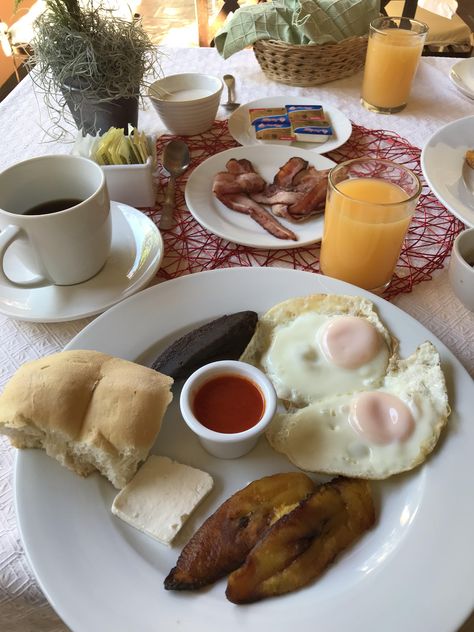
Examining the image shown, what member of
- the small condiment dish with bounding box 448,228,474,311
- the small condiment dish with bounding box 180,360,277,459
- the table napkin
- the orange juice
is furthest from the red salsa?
the table napkin

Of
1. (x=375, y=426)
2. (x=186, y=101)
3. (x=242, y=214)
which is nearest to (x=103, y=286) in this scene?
(x=242, y=214)

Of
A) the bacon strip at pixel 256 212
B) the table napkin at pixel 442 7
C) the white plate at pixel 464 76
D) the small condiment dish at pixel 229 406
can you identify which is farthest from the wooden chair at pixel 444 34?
the small condiment dish at pixel 229 406

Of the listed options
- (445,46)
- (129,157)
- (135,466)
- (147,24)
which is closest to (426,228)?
(129,157)

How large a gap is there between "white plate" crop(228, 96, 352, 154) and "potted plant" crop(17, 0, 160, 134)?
370 millimetres

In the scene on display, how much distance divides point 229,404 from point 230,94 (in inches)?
57.0

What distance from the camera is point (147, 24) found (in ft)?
17.5

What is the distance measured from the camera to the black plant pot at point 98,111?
1518mm

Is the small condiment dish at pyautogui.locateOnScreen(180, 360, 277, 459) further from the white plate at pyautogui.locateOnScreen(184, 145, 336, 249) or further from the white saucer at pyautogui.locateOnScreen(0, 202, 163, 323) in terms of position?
the white plate at pyautogui.locateOnScreen(184, 145, 336, 249)

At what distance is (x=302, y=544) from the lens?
0.80m

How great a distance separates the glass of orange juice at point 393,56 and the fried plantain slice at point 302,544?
1.56 metres

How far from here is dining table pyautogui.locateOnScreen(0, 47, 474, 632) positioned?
2.79 feet

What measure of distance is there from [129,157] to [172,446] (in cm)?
87

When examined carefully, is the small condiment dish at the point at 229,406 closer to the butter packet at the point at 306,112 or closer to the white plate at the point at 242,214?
the white plate at the point at 242,214

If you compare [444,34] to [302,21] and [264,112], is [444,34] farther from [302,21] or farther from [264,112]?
[264,112]
